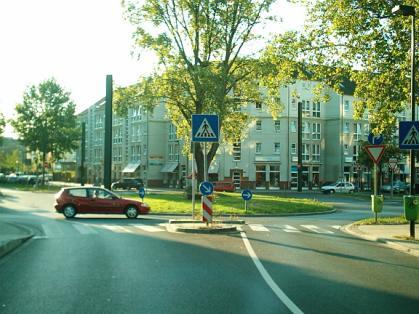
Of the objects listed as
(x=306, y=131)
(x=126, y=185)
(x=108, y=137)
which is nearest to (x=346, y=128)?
(x=306, y=131)

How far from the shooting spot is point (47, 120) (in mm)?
69188

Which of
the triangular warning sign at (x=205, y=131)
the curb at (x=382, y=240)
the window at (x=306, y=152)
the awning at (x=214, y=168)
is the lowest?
the curb at (x=382, y=240)

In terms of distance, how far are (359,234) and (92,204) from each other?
12486 millimetres

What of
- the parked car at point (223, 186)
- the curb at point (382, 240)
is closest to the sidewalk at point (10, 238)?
the curb at point (382, 240)

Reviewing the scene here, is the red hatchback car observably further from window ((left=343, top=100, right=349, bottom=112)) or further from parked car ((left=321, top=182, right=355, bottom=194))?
window ((left=343, top=100, right=349, bottom=112))

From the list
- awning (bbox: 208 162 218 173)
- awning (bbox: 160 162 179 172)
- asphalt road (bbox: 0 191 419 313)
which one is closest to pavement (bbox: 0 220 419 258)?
asphalt road (bbox: 0 191 419 313)

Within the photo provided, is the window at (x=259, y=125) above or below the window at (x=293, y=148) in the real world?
above

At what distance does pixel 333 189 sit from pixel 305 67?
44.1m

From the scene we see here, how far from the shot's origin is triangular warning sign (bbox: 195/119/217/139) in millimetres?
17828

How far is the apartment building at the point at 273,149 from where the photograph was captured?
7556cm

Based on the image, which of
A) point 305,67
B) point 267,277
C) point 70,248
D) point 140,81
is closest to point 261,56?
point 140,81

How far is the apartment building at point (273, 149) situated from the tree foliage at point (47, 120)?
26.3 ft

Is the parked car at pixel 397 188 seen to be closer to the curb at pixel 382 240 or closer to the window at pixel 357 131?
the window at pixel 357 131

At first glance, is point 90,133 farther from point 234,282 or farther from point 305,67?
point 234,282
